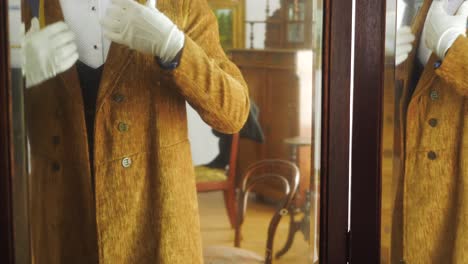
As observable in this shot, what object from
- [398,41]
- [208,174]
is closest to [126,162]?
[208,174]

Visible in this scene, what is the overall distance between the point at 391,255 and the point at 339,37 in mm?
481

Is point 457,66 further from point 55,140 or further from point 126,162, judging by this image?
point 55,140

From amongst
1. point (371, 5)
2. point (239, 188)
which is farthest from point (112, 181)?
point (371, 5)

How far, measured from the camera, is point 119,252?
3.90ft

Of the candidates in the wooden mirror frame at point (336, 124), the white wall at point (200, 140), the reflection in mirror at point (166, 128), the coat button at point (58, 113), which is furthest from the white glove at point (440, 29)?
the coat button at point (58, 113)

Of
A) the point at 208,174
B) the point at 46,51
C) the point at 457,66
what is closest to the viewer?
the point at 46,51

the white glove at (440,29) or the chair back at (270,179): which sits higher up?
the white glove at (440,29)

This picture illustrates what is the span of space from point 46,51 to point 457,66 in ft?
2.68

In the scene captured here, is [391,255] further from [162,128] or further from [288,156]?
[162,128]

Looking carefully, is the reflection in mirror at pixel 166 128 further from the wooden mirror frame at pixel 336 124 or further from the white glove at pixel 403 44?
the white glove at pixel 403 44

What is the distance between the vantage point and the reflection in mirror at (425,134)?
1352mm

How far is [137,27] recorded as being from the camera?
114 cm

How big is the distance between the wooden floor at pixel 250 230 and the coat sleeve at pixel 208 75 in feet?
0.47

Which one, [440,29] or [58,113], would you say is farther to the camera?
[440,29]
